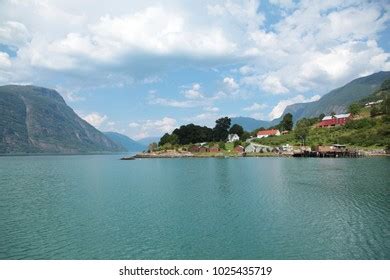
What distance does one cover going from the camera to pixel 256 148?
513ft

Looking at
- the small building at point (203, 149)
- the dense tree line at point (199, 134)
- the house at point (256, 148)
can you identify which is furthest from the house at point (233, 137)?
the house at point (256, 148)

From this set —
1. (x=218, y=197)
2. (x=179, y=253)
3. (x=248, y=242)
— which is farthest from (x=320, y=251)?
(x=218, y=197)

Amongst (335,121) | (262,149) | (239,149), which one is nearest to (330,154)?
(262,149)

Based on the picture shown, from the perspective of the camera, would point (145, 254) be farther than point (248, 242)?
No

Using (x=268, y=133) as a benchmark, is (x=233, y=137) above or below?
below

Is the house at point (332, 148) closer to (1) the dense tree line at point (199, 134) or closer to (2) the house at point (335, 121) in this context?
(2) the house at point (335, 121)

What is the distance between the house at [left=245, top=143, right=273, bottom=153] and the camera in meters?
153

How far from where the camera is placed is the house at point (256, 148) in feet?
502

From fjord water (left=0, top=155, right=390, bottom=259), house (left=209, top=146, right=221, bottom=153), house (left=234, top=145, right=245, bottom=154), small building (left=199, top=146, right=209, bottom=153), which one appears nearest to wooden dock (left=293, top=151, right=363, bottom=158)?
house (left=234, top=145, right=245, bottom=154)

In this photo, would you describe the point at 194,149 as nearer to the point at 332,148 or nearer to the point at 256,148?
the point at 256,148
